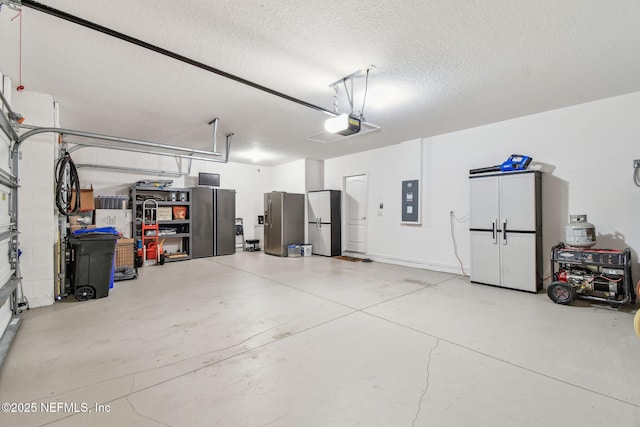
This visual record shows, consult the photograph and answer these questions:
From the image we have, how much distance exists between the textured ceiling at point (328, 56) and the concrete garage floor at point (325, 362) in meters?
2.85

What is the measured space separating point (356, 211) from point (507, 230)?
3.76m

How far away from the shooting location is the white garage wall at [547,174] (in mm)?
3789

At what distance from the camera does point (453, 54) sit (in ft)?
9.08

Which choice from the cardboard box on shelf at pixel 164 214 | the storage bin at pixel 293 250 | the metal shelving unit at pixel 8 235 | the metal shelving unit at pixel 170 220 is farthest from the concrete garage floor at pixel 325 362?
the storage bin at pixel 293 250

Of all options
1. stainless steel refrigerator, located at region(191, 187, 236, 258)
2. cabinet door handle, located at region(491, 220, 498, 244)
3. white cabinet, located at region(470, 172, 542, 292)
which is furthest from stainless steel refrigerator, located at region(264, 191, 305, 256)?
cabinet door handle, located at region(491, 220, 498, 244)

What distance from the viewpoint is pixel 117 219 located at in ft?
20.5

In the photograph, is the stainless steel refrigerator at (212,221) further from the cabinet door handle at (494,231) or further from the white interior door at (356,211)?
the cabinet door handle at (494,231)

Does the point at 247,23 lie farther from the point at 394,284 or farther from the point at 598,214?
the point at 598,214

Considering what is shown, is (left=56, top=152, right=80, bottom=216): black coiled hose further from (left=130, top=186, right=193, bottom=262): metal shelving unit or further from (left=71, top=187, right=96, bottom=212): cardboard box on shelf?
(left=130, top=186, right=193, bottom=262): metal shelving unit

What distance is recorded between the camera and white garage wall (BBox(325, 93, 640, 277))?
3.79 metres

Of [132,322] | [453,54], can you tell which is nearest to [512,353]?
[453,54]

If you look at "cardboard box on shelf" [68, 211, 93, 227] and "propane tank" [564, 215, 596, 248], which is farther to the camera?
A: "cardboard box on shelf" [68, 211, 93, 227]

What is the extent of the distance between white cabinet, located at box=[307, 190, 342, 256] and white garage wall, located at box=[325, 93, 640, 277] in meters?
1.49

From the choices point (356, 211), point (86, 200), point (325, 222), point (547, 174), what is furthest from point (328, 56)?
point (86, 200)
